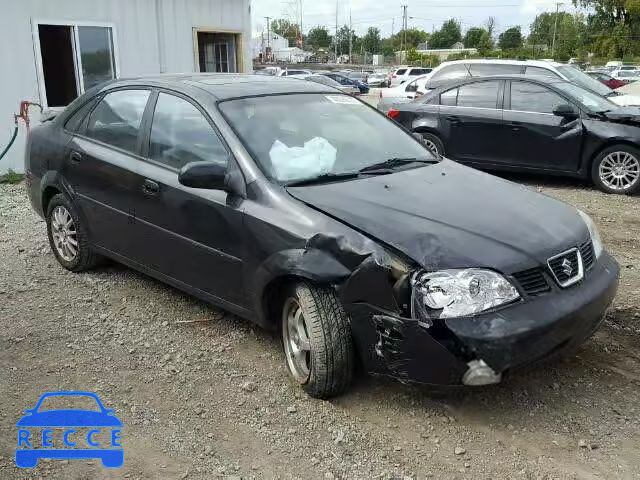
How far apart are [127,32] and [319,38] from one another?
4793 inches

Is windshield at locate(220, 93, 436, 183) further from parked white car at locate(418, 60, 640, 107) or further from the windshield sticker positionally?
parked white car at locate(418, 60, 640, 107)

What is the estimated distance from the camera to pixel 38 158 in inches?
207

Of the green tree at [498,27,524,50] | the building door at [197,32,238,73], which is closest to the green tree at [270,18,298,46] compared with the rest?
the green tree at [498,27,524,50]

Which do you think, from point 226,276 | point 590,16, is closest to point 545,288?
point 226,276

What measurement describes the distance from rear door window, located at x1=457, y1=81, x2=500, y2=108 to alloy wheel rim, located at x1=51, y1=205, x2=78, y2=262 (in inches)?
242

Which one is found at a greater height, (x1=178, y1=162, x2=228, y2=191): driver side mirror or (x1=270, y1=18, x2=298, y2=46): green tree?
(x1=270, y1=18, x2=298, y2=46): green tree

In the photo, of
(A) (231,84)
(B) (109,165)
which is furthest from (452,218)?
(B) (109,165)

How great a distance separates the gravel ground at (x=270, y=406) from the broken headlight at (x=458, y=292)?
69 cm

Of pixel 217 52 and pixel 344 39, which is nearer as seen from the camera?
pixel 217 52

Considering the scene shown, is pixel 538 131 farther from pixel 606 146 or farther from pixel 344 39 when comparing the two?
pixel 344 39

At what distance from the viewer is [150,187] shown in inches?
161

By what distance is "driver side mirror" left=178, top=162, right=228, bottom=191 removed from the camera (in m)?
3.49

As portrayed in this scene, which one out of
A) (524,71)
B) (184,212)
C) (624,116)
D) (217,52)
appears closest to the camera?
(184,212)

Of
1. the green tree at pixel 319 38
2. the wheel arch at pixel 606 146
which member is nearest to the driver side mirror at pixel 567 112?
the wheel arch at pixel 606 146
